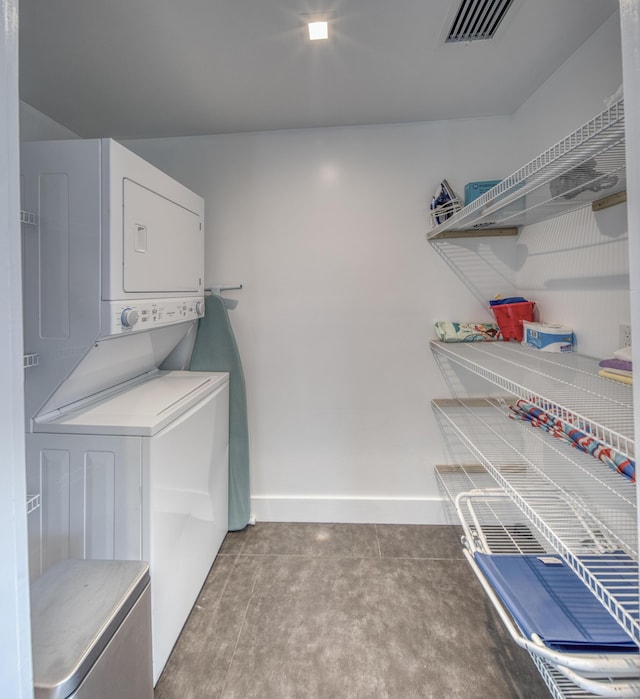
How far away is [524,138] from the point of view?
2215mm

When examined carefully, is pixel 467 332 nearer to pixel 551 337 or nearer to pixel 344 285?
pixel 551 337

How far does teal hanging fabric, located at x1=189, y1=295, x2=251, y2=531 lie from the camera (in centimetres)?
241

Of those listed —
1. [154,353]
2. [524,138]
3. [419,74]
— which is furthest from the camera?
[524,138]

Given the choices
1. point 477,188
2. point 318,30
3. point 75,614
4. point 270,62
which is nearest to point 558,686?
point 75,614

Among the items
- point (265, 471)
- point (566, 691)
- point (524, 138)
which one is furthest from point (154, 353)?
point (524, 138)

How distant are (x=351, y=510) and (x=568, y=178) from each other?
6.95 ft

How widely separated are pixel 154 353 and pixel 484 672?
2002mm

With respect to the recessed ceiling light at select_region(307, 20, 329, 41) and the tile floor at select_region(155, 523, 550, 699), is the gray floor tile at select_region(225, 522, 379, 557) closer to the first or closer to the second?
the tile floor at select_region(155, 523, 550, 699)

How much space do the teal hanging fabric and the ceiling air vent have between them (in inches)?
68.2

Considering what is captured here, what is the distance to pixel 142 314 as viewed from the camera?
159cm

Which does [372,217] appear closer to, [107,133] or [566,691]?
[107,133]

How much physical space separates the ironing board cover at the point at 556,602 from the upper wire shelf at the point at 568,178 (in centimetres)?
102

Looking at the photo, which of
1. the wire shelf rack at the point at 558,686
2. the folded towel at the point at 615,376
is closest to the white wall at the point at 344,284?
the folded towel at the point at 615,376

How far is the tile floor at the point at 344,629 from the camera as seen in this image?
4.88ft
